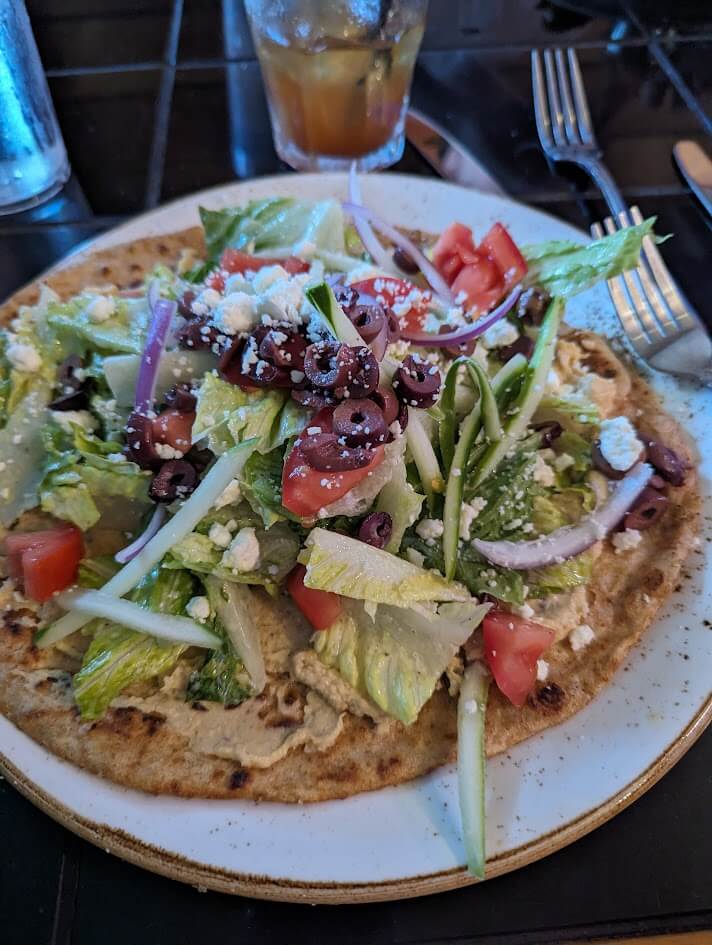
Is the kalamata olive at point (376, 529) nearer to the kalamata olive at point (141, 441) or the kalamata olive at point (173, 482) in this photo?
the kalamata olive at point (173, 482)

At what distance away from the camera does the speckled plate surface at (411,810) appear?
4.53ft

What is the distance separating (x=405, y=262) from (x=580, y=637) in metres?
1.31

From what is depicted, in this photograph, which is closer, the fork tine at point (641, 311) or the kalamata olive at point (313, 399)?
the kalamata olive at point (313, 399)

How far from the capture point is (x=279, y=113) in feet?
10.3

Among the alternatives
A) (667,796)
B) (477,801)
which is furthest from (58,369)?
(667,796)

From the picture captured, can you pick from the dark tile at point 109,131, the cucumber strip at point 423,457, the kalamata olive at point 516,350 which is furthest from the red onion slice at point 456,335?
the dark tile at point 109,131

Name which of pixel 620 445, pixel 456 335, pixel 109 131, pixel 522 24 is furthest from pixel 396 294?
pixel 522 24

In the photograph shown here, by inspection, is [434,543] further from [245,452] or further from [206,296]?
[206,296]

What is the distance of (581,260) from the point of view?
7.30ft

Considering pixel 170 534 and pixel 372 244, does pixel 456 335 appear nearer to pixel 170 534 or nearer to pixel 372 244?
pixel 372 244

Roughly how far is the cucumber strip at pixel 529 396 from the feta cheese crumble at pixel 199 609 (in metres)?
0.72

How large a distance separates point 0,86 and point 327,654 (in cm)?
262

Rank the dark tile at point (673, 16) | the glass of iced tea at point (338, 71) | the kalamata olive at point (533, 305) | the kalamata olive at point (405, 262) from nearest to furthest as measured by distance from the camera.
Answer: the kalamata olive at point (533, 305), the kalamata olive at point (405, 262), the glass of iced tea at point (338, 71), the dark tile at point (673, 16)

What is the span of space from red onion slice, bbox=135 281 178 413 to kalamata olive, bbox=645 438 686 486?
1.34 metres
